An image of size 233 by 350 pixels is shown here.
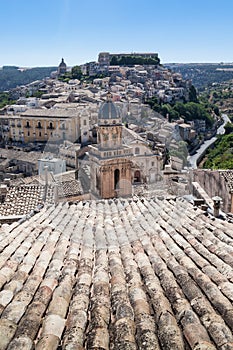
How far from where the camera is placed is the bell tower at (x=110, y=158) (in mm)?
13414

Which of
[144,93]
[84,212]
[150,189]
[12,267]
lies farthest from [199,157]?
[12,267]

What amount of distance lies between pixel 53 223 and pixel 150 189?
380 inches

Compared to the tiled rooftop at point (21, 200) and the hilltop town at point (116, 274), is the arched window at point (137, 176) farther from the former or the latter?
the tiled rooftop at point (21, 200)

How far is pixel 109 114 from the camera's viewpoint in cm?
1321

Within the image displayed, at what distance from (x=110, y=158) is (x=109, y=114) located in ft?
5.66

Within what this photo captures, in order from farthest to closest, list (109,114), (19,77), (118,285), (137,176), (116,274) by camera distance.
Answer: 1. (19,77)
2. (137,176)
3. (109,114)
4. (116,274)
5. (118,285)

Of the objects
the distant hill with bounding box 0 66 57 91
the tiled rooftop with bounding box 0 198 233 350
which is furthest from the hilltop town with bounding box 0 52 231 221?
the distant hill with bounding box 0 66 57 91

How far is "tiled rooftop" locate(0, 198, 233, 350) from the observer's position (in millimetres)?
2434

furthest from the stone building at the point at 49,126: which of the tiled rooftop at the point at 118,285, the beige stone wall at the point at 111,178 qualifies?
the tiled rooftop at the point at 118,285

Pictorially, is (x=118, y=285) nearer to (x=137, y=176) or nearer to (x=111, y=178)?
(x=111, y=178)

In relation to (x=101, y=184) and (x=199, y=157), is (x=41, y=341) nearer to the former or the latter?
(x=101, y=184)

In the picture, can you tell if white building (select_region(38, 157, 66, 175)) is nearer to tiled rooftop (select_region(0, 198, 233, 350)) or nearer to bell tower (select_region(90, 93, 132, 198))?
bell tower (select_region(90, 93, 132, 198))

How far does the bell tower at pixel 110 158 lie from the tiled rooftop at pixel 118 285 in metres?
8.08

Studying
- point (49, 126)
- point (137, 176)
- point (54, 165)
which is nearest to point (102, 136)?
point (137, 176)
